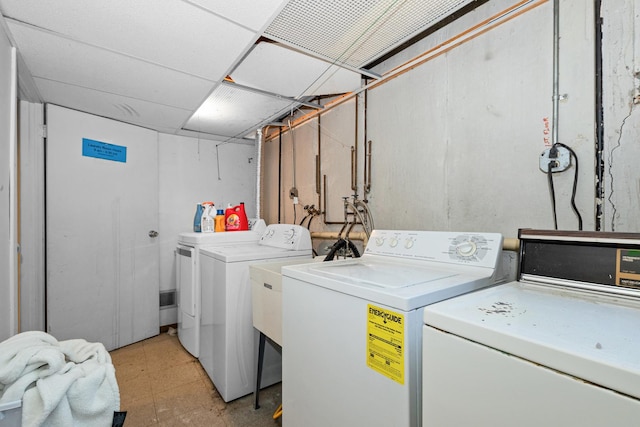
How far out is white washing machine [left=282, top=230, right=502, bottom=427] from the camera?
33.7 inches

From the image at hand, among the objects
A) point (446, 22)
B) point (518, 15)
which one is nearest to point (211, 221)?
point (446, 22)

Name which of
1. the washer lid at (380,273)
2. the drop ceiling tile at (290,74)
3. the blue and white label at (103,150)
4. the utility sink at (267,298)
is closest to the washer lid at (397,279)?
the washer lid at (380,273)

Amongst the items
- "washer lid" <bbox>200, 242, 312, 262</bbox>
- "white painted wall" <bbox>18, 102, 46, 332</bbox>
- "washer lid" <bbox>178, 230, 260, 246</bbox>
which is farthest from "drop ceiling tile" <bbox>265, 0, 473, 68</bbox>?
"white painted wall" <bbox>18, 102, 46, 332</bbox>

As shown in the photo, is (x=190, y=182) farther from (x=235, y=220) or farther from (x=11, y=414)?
(x=11, y=414)

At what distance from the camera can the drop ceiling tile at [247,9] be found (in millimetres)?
1271

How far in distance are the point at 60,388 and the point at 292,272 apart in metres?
0.79

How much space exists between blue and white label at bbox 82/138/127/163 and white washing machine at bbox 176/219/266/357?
3.04ft

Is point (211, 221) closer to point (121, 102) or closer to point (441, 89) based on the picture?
point (121, 102)

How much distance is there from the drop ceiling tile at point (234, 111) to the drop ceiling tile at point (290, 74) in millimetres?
167

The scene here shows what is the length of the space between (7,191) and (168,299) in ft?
6.40

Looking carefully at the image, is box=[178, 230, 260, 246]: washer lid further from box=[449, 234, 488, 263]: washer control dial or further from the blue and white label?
box=[449, 234, 488, 263]: washer control dial

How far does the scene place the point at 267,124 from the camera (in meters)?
3.04

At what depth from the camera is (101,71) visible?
181 centimetres

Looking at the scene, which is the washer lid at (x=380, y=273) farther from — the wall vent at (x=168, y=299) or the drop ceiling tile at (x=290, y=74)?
the wall vent at (x=168, y=299)
